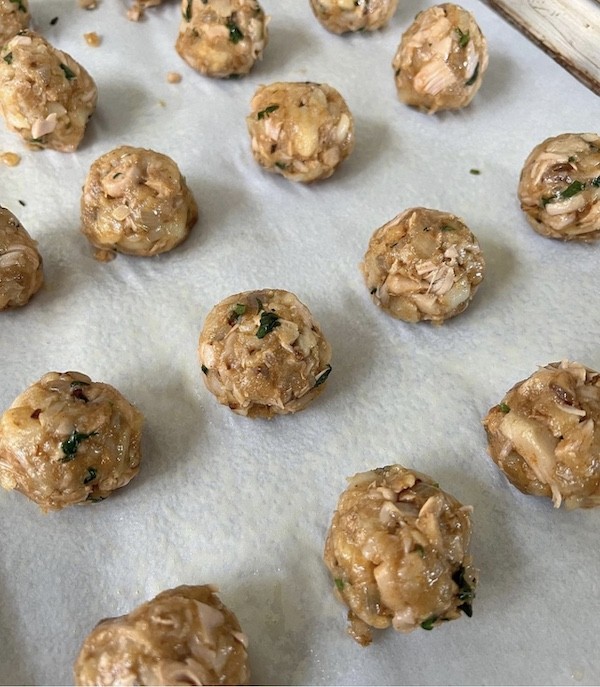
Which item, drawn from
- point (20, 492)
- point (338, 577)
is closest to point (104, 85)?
point (20, 492)

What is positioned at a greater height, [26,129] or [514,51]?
[514,51]

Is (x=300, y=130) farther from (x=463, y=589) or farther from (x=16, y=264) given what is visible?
(x=463, y=589)

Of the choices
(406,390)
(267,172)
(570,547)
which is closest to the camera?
(570,547)

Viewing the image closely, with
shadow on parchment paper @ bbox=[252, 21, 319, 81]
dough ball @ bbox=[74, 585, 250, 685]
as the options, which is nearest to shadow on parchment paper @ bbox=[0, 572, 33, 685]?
dough ball @ bbox=[74, 585, 250, 685]

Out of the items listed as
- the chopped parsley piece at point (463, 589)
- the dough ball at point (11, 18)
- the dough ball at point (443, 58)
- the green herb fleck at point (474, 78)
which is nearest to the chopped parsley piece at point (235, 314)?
the chopped parsley piece at point (463, 589)

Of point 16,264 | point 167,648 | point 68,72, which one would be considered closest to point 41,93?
point 68,72

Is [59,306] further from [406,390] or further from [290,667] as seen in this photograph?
[290,667]

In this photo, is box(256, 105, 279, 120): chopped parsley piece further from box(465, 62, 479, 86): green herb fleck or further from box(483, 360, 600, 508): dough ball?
box(483, 360, 600, 508): dough ball
